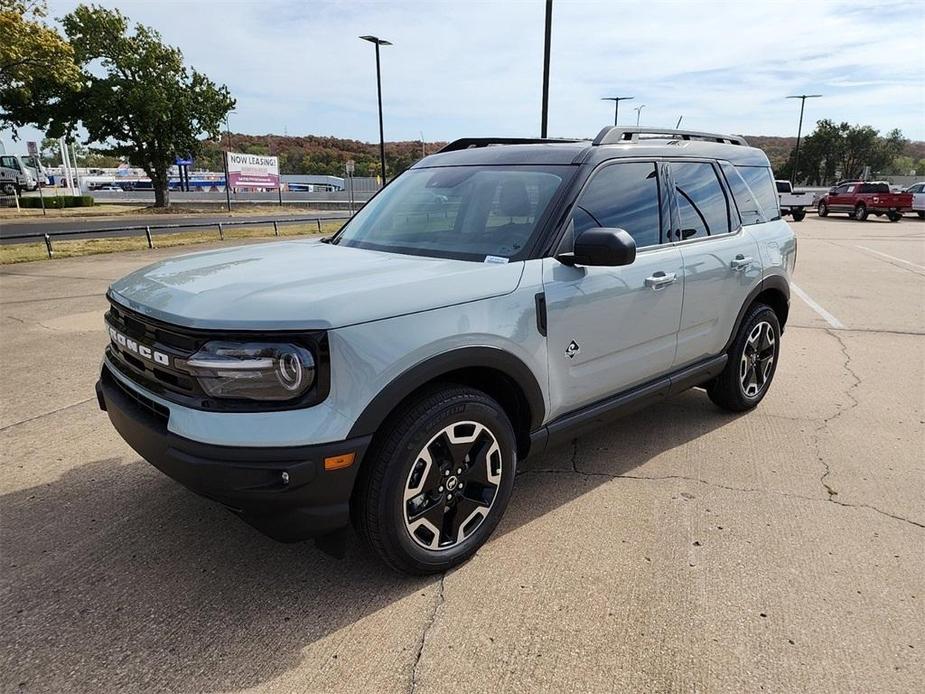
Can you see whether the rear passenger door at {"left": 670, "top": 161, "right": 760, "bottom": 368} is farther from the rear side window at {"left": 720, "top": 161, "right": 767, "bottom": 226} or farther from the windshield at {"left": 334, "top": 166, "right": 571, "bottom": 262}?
the windshield at {"left": 334, "top": 166, "right": 571, "bottom": 262}

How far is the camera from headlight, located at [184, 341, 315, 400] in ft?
7.36

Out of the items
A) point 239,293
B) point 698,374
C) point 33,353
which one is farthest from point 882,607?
point 33,353

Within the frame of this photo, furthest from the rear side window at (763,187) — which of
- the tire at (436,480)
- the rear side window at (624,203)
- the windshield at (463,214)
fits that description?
the tire at (436,480)

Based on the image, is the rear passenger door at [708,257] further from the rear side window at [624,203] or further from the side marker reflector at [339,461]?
the side marker reflector at [339,461]

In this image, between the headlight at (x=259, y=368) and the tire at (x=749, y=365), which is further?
the tire at (x=749, y=365)

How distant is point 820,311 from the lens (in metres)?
8.54

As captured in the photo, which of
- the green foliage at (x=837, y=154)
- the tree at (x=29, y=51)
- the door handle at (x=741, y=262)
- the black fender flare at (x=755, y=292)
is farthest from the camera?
the green foliage at (x=837, y=154)

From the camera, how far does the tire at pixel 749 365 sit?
14.4 feet

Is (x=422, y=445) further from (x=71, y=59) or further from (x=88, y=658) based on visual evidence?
(x=71, y=59)

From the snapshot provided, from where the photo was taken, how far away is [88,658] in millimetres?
2291

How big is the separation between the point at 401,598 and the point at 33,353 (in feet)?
17.8

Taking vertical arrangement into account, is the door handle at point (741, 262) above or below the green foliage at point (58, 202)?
above

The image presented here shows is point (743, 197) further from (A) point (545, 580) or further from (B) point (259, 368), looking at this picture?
(B) point (259, 368)

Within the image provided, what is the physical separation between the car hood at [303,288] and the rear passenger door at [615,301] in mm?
363
